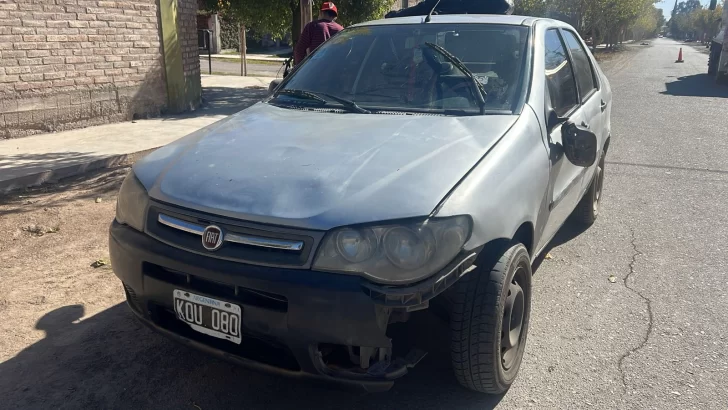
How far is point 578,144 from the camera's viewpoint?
3369 millimetres

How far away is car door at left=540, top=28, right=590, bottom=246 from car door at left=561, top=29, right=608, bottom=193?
0.09m

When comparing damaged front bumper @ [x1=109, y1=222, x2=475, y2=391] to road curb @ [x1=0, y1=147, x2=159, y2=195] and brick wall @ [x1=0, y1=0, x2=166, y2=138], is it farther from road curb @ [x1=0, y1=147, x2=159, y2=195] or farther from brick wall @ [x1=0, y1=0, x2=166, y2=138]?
brick wall @ [x1=0, y1=0, x2=166, y2=138]

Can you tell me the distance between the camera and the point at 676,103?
1345cm

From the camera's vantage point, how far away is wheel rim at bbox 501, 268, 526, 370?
9.08 feet

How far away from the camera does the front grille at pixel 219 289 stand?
2.33 meters

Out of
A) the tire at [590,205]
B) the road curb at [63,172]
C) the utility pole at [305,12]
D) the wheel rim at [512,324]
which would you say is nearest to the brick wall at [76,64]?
the road curb at [63,172]

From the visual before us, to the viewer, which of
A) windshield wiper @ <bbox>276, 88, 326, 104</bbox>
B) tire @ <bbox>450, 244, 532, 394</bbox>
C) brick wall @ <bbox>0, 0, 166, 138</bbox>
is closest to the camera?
tire @ <bbox>450, 244, 532, 394</bbox>

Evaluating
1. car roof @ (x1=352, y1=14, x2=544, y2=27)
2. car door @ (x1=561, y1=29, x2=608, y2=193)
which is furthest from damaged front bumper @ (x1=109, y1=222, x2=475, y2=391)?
car door @ (x1=561, y1=29, x2=608, y2=193)

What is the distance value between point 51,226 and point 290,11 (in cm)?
729

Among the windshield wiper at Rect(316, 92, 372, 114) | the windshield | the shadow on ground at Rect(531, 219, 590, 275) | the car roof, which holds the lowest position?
the shadow on ground at Rect(531, 219, 590, 275)

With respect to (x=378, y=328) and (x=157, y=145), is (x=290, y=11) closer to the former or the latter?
(x=157, y=145)

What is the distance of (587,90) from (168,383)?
138 inches

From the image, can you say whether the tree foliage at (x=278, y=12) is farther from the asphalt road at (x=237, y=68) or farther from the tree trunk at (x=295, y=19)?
the asphalt road at (x=237, y=68)

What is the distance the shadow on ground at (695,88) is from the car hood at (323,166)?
14.4 m
